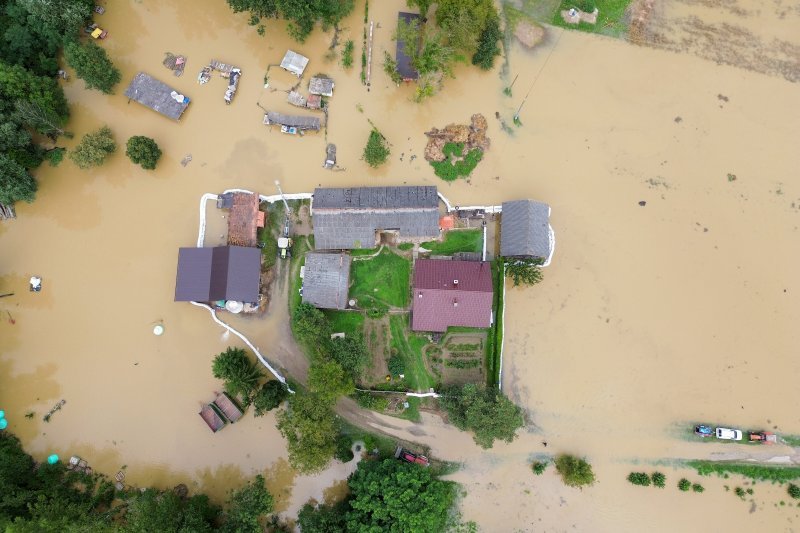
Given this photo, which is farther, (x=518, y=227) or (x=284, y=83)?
(x=284, y=83)

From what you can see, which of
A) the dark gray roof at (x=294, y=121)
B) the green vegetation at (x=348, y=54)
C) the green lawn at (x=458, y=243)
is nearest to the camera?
the green lawn at (x=458, y=243)

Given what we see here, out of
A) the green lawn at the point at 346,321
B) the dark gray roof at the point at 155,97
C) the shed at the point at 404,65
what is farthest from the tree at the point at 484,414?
the dark gray roof at the point at 155,97

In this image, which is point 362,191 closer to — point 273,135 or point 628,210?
point 273,135

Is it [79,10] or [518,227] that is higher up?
[79,10]

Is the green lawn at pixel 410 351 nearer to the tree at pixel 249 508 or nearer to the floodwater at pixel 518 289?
the floodwater at pixel 518 289

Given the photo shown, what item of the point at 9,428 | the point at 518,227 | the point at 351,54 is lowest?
the point at 9,428

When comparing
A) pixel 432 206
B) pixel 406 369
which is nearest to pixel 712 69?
pixel 432 206

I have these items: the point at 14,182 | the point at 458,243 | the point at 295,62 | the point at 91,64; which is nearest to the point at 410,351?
the point at 458,243
